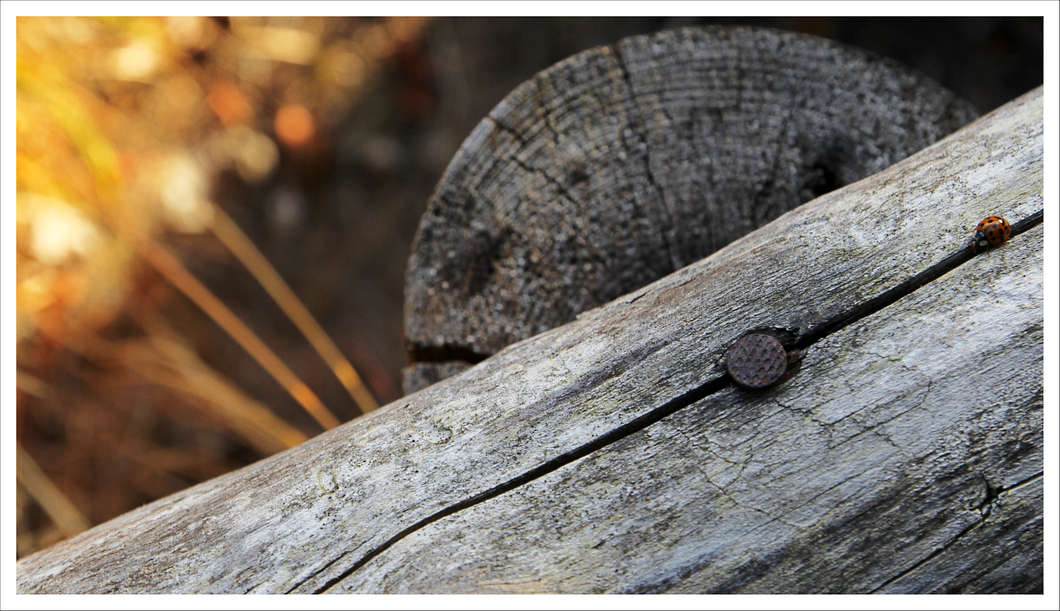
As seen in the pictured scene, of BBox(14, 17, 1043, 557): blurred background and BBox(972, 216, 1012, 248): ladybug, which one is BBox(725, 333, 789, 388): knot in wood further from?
BBox(14, 17, 1043, 557): blurred background

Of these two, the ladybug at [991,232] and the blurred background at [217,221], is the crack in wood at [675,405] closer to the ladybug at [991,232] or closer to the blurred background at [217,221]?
the ladybug at [991,232]

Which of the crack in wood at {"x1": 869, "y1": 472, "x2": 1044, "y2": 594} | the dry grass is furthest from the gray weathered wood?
the dry grass

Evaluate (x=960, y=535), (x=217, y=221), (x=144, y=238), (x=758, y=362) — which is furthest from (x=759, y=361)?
(x=144, y=238)

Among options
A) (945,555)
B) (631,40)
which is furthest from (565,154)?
(945,555)

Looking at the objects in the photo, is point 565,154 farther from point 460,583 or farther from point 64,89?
point 64,89

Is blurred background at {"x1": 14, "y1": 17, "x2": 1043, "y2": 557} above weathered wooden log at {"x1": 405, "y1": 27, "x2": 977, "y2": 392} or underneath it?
above

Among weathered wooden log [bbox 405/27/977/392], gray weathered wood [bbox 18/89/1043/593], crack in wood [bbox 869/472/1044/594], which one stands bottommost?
crack in wood [bbox 869/472/1044/594]

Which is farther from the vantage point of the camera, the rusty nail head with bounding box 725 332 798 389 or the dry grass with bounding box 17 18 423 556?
the dry grass with bounding box 17 18 423 556
